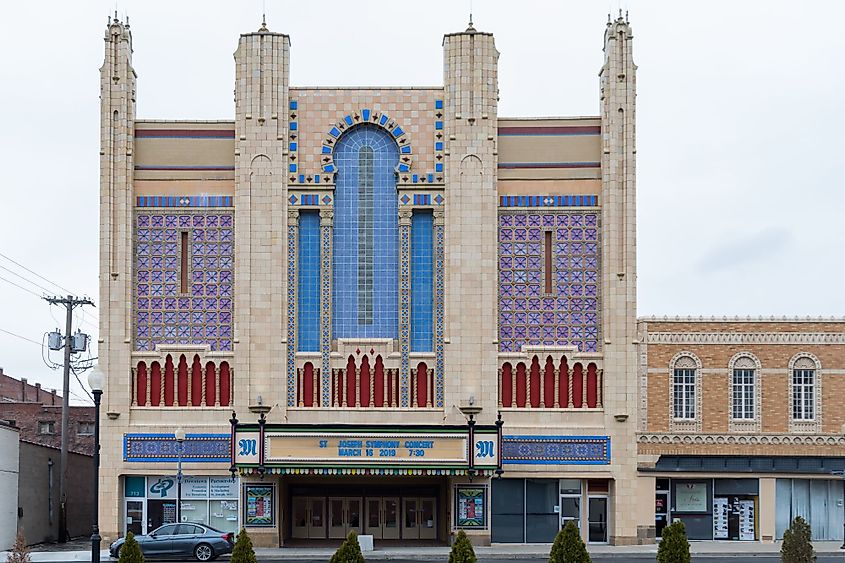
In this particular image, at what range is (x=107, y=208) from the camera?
48.4m

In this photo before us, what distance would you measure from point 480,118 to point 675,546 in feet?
77.2

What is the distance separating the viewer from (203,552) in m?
42.9

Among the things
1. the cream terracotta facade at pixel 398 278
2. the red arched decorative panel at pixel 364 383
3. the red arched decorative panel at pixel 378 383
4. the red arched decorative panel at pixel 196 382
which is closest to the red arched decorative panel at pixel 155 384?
the cream terracotta facade at pixel 398 278

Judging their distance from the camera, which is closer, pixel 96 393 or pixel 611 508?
pixel 96 393

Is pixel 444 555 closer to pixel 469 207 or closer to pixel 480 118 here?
pixel 469 207

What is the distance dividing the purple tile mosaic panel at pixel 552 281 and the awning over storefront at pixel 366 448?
4186mm

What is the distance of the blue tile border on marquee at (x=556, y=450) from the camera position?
48125 mm

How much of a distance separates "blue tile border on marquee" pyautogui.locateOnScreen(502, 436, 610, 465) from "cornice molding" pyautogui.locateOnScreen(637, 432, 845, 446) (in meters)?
1.94

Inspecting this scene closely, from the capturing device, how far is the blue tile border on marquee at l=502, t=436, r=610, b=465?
1895 inches

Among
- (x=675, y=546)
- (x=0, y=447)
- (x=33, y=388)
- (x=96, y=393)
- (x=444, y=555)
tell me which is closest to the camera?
(x=675, y=546)

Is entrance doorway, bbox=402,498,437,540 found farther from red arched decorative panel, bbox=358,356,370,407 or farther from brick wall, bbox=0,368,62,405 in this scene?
brick wall, bbox=0,368,62,405

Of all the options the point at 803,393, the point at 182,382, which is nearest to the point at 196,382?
the point at 182,382

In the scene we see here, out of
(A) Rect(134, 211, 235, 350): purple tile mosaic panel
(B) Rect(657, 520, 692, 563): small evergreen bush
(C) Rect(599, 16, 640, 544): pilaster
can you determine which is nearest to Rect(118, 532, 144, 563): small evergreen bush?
(B) Rect(657, 520, 692, 563): small evergreen bush

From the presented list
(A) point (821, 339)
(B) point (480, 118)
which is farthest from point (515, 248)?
(A) point (821, 339)
